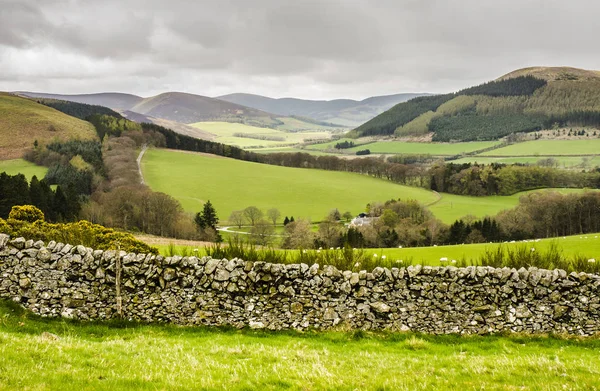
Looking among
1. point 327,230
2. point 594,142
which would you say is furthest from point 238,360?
point 594,142

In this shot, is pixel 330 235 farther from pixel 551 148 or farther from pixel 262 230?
pixel 551 148

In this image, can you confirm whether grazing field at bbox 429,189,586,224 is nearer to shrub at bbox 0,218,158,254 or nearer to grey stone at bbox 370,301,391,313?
shrub at bbox 0,218,158,254

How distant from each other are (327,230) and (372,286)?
46.5 metres

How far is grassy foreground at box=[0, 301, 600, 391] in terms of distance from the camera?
20.8 feet

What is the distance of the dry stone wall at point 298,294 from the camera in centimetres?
1166

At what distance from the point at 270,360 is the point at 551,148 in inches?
6963

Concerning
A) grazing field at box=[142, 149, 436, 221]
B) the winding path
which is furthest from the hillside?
grazing field at box=[142, 149, 436, 221]

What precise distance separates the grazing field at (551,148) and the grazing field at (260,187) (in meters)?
71.1

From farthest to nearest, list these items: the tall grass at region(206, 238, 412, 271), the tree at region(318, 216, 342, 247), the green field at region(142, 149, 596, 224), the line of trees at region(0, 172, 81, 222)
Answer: the green field at region(142, 149, 596, 224) < the tree at region(318, 216, 342, 247) < the line of trees at region(0, 172, 81, 222) < the tall grass at region(206, 238, 412, 271)

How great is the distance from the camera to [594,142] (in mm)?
157625

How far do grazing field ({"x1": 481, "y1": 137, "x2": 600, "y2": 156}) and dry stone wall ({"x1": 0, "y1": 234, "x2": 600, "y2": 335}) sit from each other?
154 meters

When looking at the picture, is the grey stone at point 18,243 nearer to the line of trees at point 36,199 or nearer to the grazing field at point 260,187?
the line of trees at point 36,199

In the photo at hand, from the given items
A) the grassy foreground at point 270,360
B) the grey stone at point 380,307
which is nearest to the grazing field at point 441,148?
the grey stone at point 380,307

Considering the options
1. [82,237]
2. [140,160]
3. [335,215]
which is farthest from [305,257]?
[140,160]
